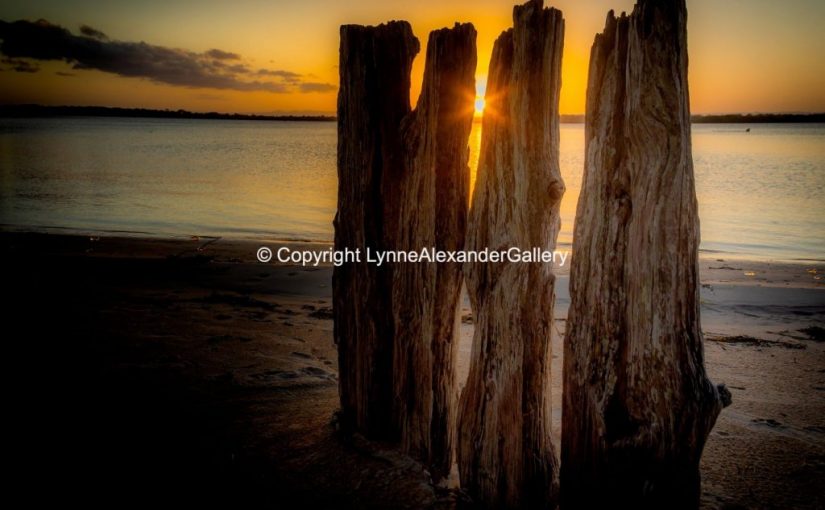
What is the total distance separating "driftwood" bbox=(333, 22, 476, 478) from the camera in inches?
102

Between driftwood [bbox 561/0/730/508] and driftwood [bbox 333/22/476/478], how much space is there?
0.62m

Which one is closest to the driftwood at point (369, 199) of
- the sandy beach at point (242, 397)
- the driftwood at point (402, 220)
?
the driftwood at point (402, 220)

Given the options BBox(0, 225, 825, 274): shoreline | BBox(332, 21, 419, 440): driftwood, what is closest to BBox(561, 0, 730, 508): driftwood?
BBox(332, 21, 419, 440): driftwood

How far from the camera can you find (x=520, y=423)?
245cm

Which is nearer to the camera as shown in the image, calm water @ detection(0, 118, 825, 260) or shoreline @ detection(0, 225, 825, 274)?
shoreline @ detection(0, 225, 825, 274)

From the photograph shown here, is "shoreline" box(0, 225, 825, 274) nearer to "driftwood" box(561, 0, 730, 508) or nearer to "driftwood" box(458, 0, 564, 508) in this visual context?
"driftwood" box(458, 0, 564, 508)

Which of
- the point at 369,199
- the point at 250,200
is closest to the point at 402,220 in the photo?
the point at 369,199

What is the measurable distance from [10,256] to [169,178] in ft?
57.6

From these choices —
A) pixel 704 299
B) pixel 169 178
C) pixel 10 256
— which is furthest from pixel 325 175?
pixel 704 299

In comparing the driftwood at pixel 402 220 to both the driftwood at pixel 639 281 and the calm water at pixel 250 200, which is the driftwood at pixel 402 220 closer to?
the driftwood at pixel 639 281

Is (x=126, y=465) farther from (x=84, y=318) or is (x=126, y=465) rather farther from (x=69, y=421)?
(x=84, y=318)

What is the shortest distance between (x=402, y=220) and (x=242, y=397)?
1.91 m

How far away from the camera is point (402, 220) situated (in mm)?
2781

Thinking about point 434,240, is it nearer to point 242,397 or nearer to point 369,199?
point 369,199
